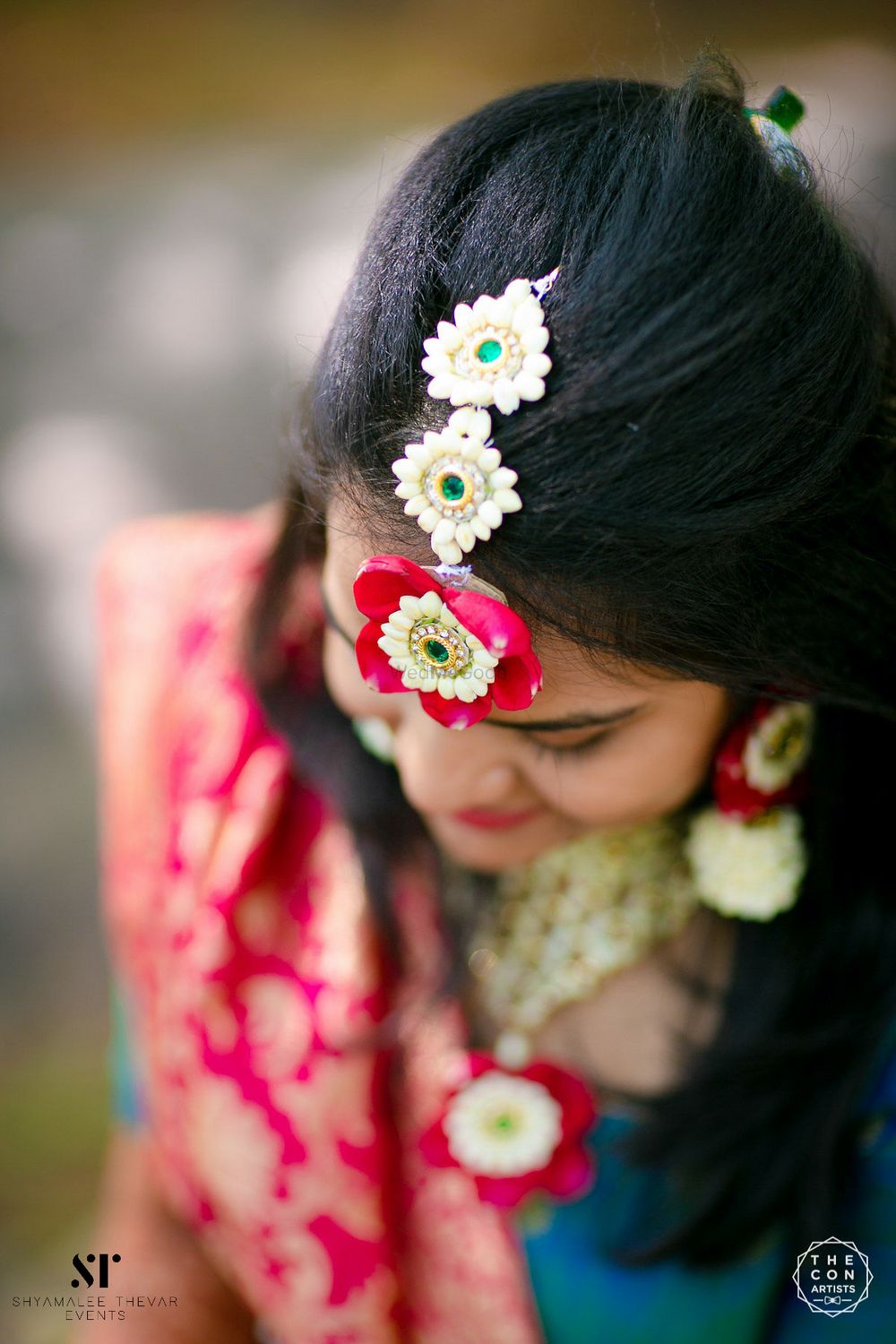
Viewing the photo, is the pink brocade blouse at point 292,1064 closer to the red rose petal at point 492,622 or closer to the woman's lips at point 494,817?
the woman's lips at point 494,817

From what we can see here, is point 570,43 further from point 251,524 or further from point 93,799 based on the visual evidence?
point 93,799

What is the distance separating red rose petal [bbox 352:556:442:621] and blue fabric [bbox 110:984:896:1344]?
559 mm

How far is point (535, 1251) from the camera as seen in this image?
932mm

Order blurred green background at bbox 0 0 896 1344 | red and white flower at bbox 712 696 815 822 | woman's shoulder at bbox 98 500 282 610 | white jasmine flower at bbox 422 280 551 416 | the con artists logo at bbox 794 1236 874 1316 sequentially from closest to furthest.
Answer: white jasmine flower at bbox 422 280 551 416
red and white flower at bbox 712 696 815 822
the con artists logo at bbox 794 1236 874 1316
woman's shoulder at bbox 98 500 282 610
blurred green background at bbox 0 0 896 1344

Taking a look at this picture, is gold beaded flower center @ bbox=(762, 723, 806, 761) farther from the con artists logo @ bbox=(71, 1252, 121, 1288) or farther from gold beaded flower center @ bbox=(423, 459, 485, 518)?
the con artists logo @ bbox=(71, 1252, 121, 1288)

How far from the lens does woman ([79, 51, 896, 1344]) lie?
Answer: 0.57 meters

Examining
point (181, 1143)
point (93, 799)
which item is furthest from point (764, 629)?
point (93, 799)

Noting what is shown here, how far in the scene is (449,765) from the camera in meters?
0.71

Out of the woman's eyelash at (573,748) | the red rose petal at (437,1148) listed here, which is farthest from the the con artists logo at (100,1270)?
the woman's eyelash at (573,748)

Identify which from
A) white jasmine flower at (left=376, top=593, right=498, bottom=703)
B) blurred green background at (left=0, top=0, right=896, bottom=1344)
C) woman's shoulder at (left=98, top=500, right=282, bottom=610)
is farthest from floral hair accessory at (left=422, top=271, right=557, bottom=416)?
blurred green background at (left=0, top=0, right=896, bottom=1344)

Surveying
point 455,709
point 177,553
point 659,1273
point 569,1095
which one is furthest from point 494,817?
point 177,553

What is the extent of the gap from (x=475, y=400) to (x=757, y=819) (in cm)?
45

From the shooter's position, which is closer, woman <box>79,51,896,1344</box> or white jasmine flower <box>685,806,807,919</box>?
woman <box>79,51,896,1344</box>

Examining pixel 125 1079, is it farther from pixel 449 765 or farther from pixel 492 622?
pixel 492 622
